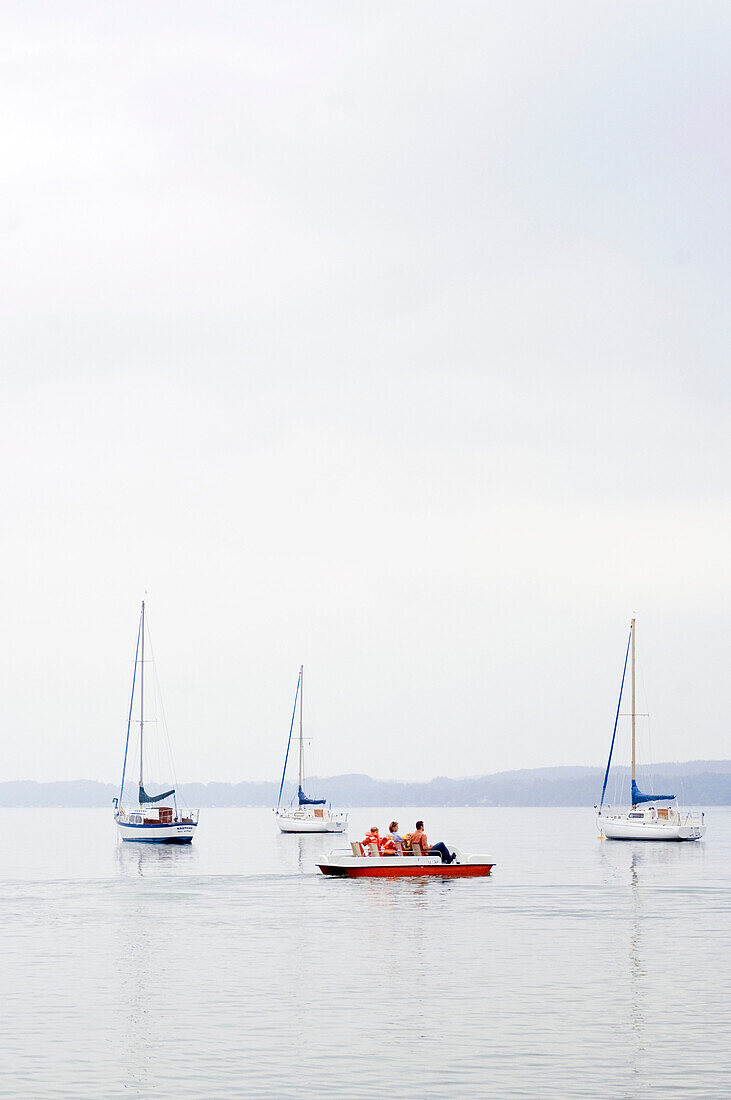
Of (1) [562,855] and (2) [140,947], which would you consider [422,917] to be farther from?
(1) [562,855]

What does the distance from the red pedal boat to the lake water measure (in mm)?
855

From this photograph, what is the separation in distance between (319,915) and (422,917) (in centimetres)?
431

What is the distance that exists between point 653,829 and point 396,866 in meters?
53.0

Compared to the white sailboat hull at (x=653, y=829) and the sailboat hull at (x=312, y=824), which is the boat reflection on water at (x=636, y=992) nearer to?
the white sailboat hull at (x=653, y=829)

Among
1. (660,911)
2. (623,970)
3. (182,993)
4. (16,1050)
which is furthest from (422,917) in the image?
(16,1050)

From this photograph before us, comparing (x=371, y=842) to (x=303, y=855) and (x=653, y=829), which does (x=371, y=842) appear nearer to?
(x=303, y=855)

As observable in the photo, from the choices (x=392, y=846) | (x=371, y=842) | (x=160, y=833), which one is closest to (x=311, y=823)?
(x=160, y=833)

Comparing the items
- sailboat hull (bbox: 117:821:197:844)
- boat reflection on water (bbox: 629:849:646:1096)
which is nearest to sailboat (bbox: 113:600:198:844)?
sailboat hull (bbox: 117:821:197:844)

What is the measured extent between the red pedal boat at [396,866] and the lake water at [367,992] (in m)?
0.86

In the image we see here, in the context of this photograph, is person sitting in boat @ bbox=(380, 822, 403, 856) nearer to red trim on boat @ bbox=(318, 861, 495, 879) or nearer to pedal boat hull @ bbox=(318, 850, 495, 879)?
pedal boat hull @ bbox=(318, 850, 495, 879)

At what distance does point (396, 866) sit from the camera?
224 ft

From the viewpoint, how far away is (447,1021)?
30.4m

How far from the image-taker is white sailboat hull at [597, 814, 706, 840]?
115 m

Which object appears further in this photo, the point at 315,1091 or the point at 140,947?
the point at 140,947
